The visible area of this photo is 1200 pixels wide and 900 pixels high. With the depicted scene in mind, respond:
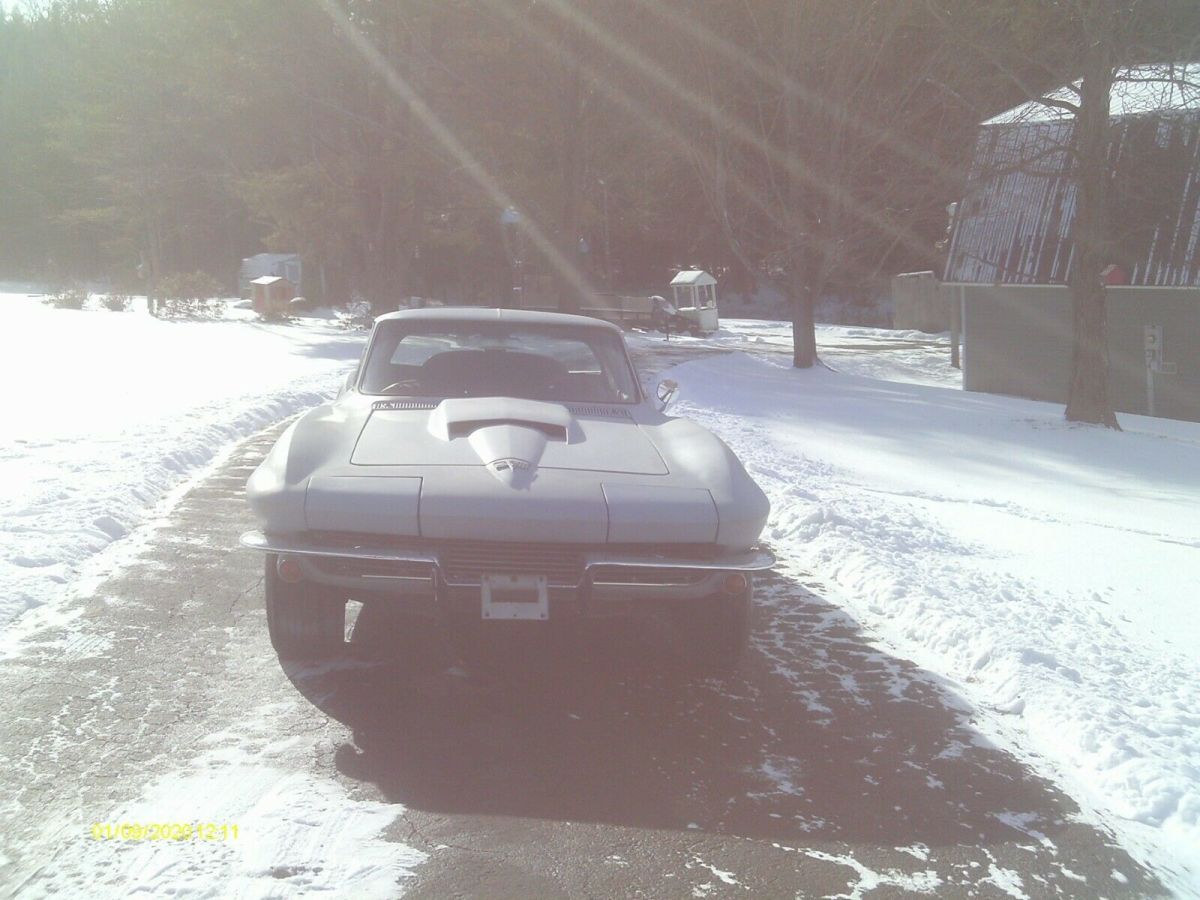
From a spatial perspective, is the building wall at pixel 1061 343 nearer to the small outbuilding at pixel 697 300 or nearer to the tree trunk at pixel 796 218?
the tree trunk at pixel 796 218

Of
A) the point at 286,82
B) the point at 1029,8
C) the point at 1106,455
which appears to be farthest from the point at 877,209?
the point at 286,82

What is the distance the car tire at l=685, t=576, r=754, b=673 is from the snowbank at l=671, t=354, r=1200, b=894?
0.97 m

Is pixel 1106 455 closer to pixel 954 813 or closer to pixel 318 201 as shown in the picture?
pixel 954 813

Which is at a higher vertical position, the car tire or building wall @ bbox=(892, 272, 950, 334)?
building wall @ bbox=(892, 272, 950, 334)

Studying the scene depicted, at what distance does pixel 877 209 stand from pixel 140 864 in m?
24.3

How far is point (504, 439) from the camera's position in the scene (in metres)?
5.07

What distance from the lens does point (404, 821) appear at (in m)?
3.67

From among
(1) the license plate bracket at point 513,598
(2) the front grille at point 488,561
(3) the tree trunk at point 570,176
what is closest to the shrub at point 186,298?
(3) the tree trunk at point 570,176

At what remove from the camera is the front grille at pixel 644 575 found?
4508 millimetres

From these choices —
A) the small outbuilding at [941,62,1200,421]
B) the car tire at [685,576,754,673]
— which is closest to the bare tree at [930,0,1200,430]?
the small outbuilding at [941,62,1200,421]

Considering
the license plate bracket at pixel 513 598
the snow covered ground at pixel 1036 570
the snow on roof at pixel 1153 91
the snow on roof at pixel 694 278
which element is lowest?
the snow covered ground at pixel 1036 570

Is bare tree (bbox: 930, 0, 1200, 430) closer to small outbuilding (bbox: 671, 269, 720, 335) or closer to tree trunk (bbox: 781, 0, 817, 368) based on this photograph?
tree trunk (bbox: 781, 0, 817, 368)

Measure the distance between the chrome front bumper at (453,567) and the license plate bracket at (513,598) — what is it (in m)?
0.05

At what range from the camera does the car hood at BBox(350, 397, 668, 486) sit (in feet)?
15.9
